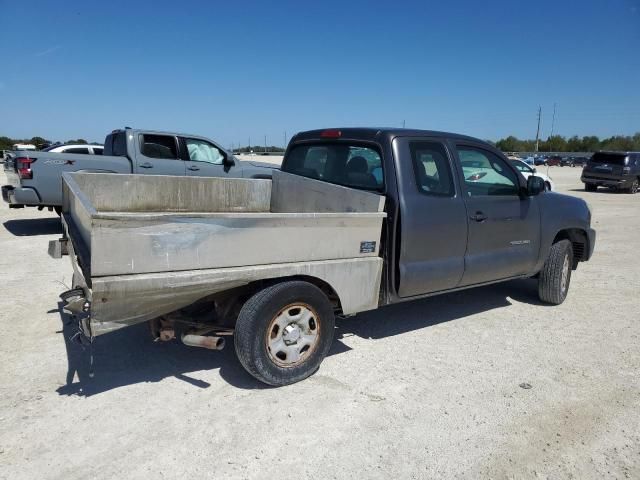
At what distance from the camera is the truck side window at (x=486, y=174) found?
4.71 m

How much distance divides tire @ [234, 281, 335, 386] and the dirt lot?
17 cm

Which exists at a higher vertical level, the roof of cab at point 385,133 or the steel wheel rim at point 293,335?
the roof of cab at point 385,133

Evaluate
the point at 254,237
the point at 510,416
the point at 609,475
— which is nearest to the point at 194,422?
the point at 254,237

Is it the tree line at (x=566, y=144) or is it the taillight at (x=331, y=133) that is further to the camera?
the tree line at (x=566, y=144)

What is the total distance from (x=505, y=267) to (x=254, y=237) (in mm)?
2864

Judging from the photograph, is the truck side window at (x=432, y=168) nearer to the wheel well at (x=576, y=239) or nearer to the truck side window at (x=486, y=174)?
the truck side window at (x=486, y=174)

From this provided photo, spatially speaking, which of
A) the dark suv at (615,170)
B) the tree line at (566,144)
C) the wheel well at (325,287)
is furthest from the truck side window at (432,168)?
the tree line at (566,144)

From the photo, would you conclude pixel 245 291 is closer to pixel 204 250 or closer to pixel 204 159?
pixel 204 250

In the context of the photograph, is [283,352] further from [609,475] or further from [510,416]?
[609,475]

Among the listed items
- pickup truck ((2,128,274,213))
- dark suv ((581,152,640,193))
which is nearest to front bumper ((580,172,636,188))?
dark suv ((581,152,640,193))

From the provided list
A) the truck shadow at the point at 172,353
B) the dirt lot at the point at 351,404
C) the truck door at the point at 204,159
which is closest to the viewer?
the dirt lot at the point at 351,404

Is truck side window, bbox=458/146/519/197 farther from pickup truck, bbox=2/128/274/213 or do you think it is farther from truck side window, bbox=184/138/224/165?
truck side window, bbox=184/138/224/165

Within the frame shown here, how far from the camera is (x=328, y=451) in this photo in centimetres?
288

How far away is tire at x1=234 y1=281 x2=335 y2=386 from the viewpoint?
334cm
